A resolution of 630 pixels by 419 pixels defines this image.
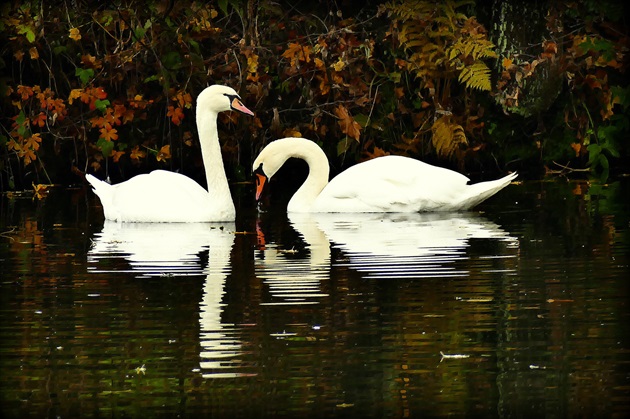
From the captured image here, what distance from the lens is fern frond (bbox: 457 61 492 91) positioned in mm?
15102

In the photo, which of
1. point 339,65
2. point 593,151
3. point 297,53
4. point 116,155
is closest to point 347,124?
point 339,65


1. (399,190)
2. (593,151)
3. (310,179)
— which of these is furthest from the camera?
(593,151)

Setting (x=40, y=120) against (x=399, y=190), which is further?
(x=40, y=120)

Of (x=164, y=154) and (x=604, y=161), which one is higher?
(x=164, y=154)

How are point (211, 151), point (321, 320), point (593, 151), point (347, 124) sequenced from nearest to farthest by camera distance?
point (321, 320), point (211, 151), point (347, 124), point (593, 151)

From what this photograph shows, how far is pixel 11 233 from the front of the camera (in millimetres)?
11250

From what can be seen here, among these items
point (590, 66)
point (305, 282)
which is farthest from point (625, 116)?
point (305, 282)

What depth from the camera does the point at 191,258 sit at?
31.7 ft

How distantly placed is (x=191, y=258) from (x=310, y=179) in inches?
150

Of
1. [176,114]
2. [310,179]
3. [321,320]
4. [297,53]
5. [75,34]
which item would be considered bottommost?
[321,320]

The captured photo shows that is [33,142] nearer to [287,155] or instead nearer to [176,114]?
[176,114]

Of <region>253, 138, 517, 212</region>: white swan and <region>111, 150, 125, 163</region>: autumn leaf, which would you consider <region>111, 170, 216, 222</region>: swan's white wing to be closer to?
<region>253, 138, 517, 212</region>: white swan

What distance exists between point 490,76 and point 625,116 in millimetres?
1449

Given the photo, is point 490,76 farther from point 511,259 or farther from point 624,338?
point 624,338
